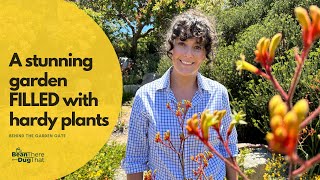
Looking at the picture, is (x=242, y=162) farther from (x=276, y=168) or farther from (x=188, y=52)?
(x=188, y=52)

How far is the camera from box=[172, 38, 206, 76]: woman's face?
1.78 m

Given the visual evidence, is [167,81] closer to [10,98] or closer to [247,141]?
[247,141]

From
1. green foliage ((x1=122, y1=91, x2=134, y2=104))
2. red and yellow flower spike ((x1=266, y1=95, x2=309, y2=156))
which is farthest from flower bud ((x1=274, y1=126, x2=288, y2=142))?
green foliage ((x1=122, y1=91, x2=134, y2=104))

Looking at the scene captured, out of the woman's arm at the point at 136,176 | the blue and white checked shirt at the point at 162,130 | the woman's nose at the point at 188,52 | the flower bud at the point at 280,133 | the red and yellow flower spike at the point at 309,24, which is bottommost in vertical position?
the woman's arm at the point at 136,176

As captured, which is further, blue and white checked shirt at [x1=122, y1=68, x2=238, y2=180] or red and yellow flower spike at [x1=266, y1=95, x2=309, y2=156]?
blue and white checked shirt at [x1=122, y1=68, x2=238, y2=180]

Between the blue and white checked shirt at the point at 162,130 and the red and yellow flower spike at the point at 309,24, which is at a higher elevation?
the red and yellow flower spike at the point at 309,24

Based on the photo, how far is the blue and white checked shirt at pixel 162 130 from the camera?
1853mm

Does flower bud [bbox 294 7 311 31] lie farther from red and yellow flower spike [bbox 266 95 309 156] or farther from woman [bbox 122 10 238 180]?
woman [bbox 122 10 238 180]

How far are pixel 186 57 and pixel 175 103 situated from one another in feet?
0.71

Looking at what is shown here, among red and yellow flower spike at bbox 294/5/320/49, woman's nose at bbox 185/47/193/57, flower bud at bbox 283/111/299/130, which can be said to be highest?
woman's nose at bbox 185/47/193/57

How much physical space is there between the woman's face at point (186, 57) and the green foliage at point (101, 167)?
2.21m

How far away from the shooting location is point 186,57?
69.5 inches

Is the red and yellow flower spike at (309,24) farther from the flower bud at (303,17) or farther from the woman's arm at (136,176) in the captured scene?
the woman's arm at (136,176)

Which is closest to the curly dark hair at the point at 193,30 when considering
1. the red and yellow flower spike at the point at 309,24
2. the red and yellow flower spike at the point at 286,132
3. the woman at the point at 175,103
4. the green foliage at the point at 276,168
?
the woman at the point at 175,103
